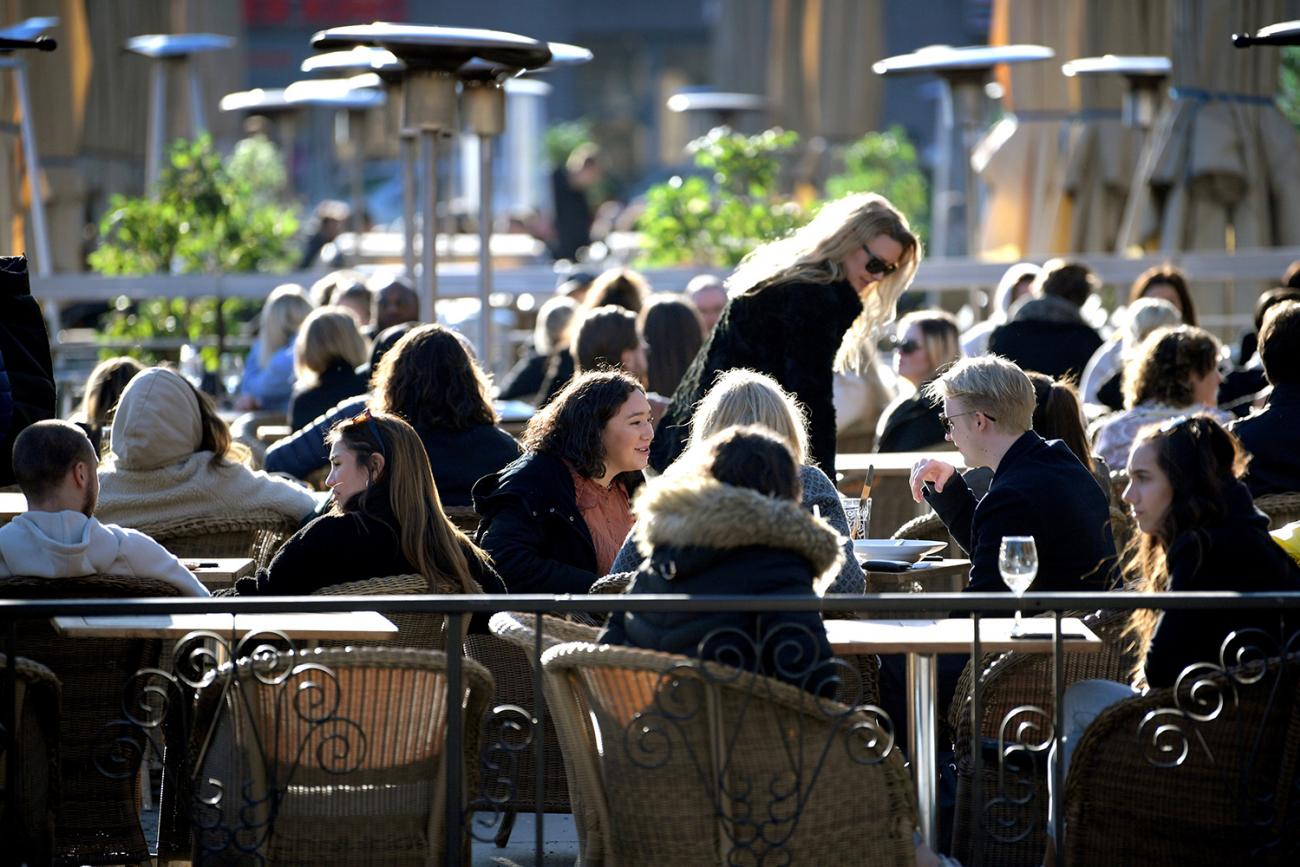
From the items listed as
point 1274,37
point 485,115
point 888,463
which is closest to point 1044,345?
point 888,463

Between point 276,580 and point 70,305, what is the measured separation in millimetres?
10953

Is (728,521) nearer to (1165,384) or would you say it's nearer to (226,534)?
(226,534)

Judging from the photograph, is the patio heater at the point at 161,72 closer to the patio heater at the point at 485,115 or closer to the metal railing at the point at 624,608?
the patio heater at the point at 485,115

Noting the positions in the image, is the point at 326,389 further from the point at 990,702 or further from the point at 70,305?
the point at 70,305

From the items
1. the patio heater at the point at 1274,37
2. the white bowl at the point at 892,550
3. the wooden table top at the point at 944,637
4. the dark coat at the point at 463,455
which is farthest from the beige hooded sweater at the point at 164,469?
the patio heater at the point at 1274,37

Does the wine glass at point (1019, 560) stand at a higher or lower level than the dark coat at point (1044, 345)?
higher

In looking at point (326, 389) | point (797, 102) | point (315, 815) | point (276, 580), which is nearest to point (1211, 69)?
point (326, 389)

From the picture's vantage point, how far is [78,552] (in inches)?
173

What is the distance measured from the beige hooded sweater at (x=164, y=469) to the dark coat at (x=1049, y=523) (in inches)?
79.4

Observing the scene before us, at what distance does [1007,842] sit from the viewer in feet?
13.4

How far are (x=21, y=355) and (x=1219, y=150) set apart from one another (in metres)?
7.67

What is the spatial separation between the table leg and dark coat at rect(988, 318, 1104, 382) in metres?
4.21

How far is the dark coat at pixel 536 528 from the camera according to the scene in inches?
198

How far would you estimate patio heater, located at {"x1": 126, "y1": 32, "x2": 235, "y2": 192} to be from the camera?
13664 mm
